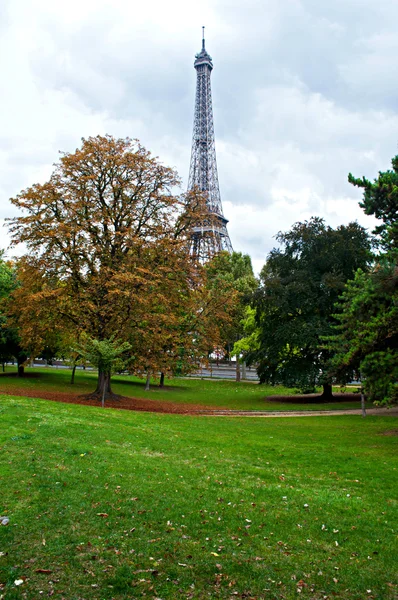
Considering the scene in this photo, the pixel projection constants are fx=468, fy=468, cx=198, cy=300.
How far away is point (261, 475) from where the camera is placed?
9.47 metres

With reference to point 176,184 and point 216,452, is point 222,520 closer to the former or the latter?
point 216,452

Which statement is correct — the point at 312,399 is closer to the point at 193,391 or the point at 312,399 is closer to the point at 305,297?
the point at 305,297

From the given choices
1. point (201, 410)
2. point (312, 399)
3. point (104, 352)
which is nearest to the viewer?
point (104, 352)

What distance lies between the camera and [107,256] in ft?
83.1

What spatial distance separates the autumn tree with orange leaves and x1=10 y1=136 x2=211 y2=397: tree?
0.18ft

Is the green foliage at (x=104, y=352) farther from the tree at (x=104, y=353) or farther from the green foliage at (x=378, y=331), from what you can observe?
the green foliage at (x=378, y=331)

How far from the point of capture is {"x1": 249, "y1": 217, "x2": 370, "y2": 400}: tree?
29297 mm

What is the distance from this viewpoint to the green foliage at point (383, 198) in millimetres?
11969

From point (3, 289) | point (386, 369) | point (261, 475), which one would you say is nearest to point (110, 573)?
point (261, 475)

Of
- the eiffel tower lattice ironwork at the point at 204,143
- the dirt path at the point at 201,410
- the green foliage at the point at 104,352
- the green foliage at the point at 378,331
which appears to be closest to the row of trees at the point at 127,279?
the green foliage at the point at 104,352

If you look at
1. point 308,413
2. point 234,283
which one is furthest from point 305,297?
point 234,283

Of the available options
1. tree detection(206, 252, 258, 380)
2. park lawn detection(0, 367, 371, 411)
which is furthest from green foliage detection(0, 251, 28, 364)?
tree detection(206, 252, 258, 380)

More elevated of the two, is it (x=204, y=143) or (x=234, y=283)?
(x=204, y=143)

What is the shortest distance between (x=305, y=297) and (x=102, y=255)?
1333 centimetres
